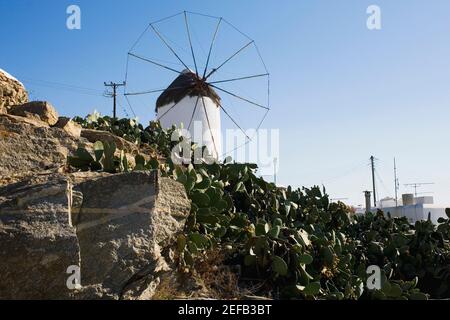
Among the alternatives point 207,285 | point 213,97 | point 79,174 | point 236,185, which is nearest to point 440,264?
point 236,185

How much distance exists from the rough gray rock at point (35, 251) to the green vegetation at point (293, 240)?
1389 mm

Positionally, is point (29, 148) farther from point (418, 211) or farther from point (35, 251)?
point (418, 211)

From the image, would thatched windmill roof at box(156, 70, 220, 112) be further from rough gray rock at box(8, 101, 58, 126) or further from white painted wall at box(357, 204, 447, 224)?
white painted wall at box(357, 204, 447, 224)

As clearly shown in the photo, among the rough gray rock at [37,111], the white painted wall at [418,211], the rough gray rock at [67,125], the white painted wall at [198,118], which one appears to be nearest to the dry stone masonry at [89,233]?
the rough gray rock at [67,125]

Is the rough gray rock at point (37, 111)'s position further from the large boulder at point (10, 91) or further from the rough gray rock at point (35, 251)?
the rough gray rock at point (35, 251)

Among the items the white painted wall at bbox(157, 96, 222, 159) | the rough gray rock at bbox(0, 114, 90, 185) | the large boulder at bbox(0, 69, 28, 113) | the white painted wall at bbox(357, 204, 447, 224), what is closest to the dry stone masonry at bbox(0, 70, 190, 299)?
the rough gray rock at bbox(0, 114, 90, 185)

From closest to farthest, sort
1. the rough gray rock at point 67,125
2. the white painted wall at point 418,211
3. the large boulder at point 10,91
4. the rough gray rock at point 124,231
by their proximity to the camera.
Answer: the rough gray rock at point 124,231
the rough gray rock at point 67,125
the large boulder at point 10,91
the white painted wall at point 418,211

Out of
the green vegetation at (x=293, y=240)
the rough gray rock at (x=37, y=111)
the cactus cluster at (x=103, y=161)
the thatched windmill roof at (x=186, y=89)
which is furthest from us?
the thatched windmill roof at (x=186, y=89)

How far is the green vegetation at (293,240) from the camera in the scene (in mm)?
5797

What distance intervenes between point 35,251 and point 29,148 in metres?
3.11

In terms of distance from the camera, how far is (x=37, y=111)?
30.2 feet

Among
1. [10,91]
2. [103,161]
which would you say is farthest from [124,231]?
[10,91]

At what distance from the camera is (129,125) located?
38.1 ft
